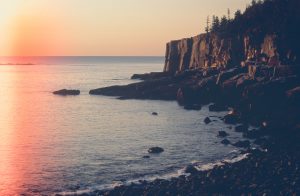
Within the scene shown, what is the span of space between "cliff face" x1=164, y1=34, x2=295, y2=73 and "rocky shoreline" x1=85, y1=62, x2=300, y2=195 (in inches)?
210

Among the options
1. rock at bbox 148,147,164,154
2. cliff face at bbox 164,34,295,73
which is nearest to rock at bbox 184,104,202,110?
cliff face at bbox 164,34,295,73

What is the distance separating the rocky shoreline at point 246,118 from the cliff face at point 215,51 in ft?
17.5

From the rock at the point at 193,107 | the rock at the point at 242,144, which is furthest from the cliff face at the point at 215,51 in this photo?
the rock at the point at 242,144

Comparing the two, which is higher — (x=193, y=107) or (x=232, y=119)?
(x=193, y=107)

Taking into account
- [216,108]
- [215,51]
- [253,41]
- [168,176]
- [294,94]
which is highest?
[253,41]

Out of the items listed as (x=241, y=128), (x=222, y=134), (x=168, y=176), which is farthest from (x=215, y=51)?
(x=168, y=176)

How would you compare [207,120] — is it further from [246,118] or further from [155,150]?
[155,150]

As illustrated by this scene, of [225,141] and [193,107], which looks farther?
[193,107]

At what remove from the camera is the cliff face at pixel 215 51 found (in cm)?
9232

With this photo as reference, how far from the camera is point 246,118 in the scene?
223 ft

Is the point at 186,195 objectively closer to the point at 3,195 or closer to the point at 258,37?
the point at 3,195

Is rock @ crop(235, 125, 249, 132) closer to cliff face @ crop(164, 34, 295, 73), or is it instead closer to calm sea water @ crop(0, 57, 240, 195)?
calm sea water @ crop(0, 57, 240, 195)

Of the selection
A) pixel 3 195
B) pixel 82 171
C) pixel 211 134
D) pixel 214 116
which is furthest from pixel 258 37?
pixel 3 195

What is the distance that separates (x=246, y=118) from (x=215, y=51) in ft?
160
